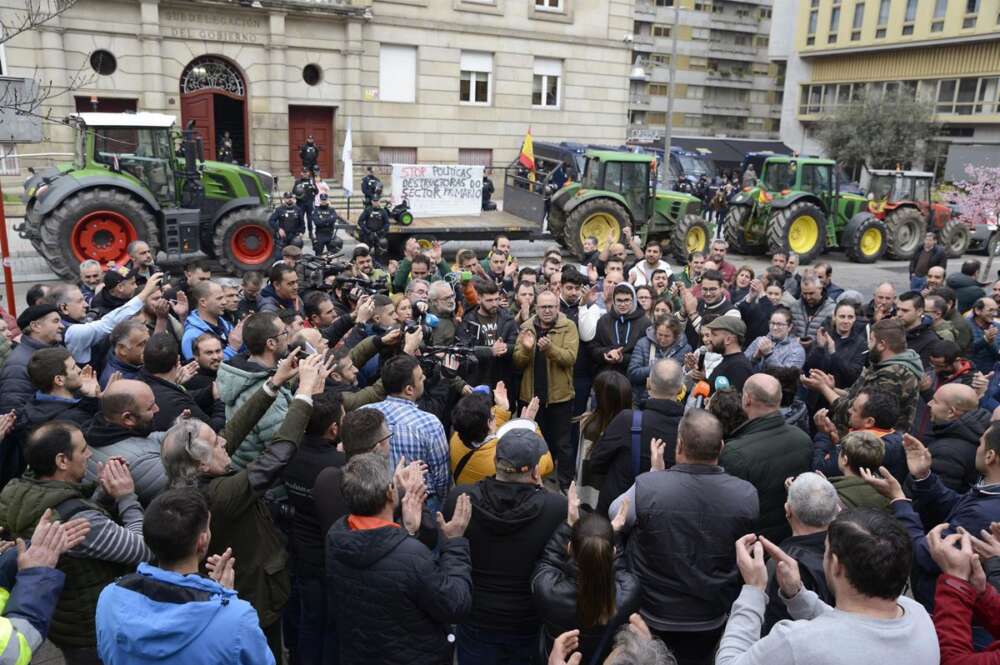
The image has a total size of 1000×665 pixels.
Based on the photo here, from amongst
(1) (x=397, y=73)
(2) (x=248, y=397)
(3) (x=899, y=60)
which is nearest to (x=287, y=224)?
(2) (x=248, y=397)

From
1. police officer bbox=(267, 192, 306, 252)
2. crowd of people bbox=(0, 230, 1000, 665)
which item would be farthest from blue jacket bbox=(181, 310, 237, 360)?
police officer bbox=(267, 192, 306, 252)

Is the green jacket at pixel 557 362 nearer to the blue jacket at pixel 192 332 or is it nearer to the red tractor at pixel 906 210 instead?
the blue jacket at pixel 192 332

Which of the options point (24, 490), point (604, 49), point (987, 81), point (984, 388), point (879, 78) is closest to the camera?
point (24, 490)

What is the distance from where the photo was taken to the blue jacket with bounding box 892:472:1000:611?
2877 mm

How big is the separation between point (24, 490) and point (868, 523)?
299 centimetres

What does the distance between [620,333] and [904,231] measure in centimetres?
1528

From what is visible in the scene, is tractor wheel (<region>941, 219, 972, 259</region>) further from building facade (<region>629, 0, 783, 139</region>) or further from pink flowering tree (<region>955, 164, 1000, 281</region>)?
building facade (<region>629, 0, 783, 139</region>)

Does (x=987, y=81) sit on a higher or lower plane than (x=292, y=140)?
higher

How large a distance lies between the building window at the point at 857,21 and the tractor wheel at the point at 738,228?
98.1ft

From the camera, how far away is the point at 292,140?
22.3 metres

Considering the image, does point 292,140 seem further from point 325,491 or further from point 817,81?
point 817,81

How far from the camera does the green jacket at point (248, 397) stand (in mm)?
3656

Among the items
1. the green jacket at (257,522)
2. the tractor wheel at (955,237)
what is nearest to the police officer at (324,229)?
the green jacket at (257,522)

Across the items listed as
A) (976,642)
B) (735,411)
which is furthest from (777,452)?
(976,642)
